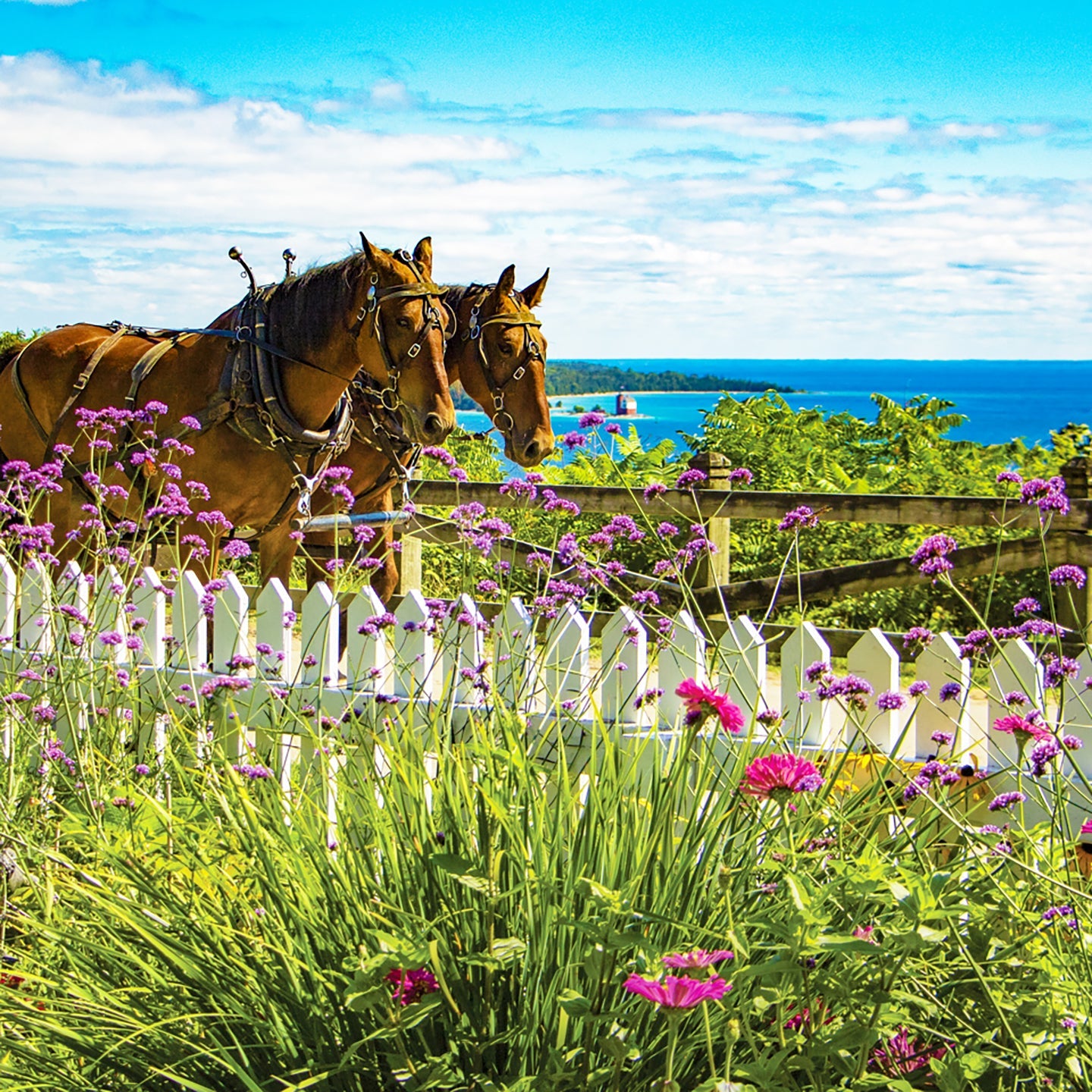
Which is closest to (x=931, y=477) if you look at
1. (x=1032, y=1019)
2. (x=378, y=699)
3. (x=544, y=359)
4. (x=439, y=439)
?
(x=544, y=359)

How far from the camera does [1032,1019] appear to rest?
2.11m

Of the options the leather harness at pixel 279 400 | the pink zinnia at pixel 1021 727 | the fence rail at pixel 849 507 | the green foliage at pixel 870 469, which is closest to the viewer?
the pink zinnia at pixel 1021 727

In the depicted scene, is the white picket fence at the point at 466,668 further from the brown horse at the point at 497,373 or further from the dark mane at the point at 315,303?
the dark mane at the point at 315,303

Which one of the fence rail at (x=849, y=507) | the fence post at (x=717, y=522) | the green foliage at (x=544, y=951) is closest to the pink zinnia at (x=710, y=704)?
the green foliage at (x=544, y=951)

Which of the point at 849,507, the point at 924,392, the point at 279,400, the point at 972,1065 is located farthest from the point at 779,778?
the point at 924,392

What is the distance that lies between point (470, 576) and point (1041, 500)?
150cm

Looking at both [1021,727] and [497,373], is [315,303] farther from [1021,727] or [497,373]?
[1021,727]

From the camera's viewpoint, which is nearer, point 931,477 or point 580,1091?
point 580,1091

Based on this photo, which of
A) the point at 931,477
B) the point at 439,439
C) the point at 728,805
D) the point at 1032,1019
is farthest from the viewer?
the point at 931,477

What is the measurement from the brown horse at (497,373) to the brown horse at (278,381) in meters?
0.24

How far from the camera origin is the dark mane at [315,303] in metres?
5.02

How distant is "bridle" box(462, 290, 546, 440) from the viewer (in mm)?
5352

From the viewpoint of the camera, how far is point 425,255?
497 centimetres

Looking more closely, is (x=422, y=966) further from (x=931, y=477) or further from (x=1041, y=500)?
(x=931, y=477)
